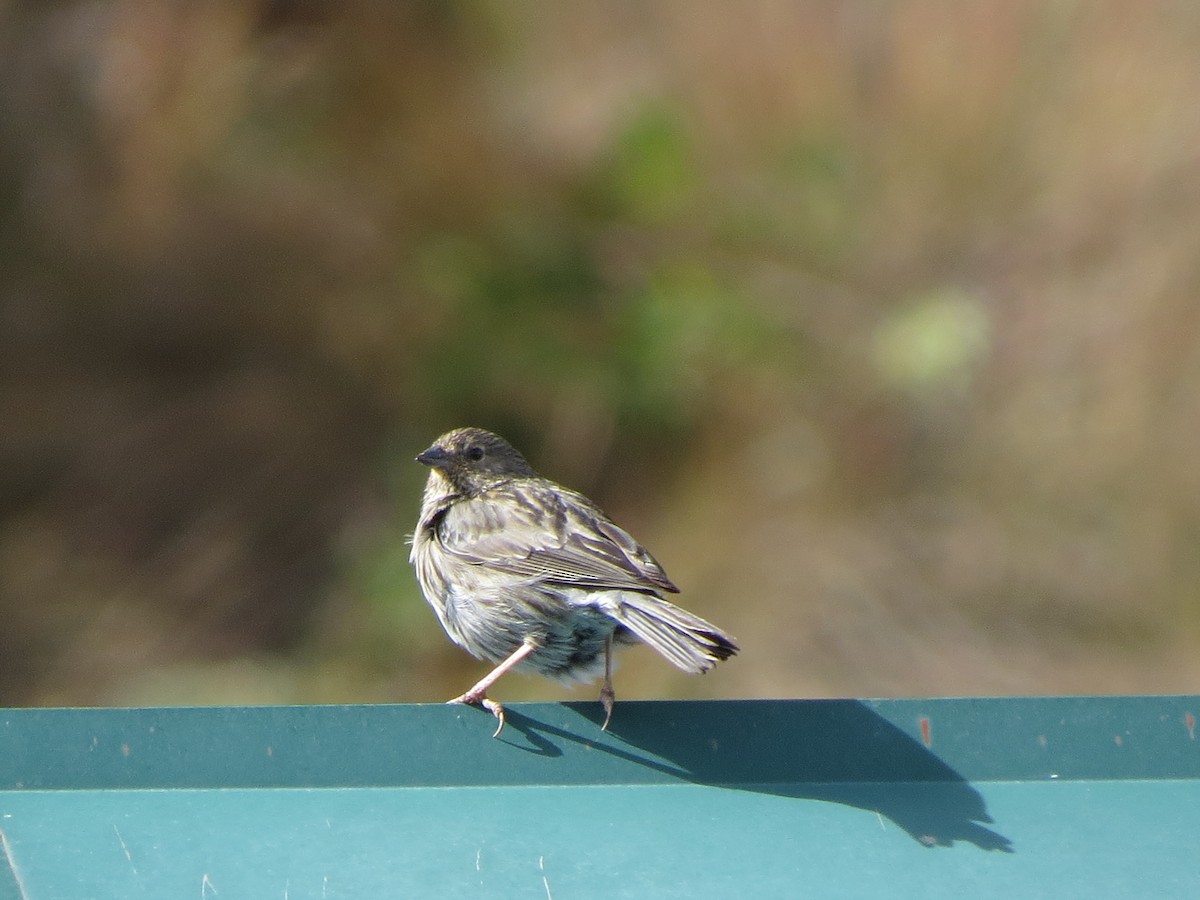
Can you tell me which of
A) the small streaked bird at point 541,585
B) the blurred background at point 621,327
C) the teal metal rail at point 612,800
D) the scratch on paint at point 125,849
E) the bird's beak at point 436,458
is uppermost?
the blurred background at point 621,327

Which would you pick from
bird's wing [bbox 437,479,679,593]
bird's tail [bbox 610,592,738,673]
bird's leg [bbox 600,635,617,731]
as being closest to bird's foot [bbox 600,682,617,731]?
bird's leg [bbox 600,635,617,731]

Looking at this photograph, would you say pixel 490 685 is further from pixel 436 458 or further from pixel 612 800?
pixel 436 458

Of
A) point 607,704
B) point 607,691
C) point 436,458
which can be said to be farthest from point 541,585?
point 436,458

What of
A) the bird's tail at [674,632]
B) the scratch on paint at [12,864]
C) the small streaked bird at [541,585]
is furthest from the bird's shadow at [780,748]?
the scratch on paint at [12,864]

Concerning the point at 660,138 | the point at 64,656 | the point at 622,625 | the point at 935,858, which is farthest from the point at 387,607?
the point at 935,858

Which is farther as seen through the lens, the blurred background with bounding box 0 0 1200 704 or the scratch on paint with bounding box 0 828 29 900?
the blurred background with bounding box 0 0 1200 704

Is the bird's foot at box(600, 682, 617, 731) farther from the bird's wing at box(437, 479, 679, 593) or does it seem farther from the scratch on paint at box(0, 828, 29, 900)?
the scratch on paint at box(0, 828, 29, 900)

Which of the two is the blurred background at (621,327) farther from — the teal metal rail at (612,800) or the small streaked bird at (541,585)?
the teal metal rail at (612,800)
